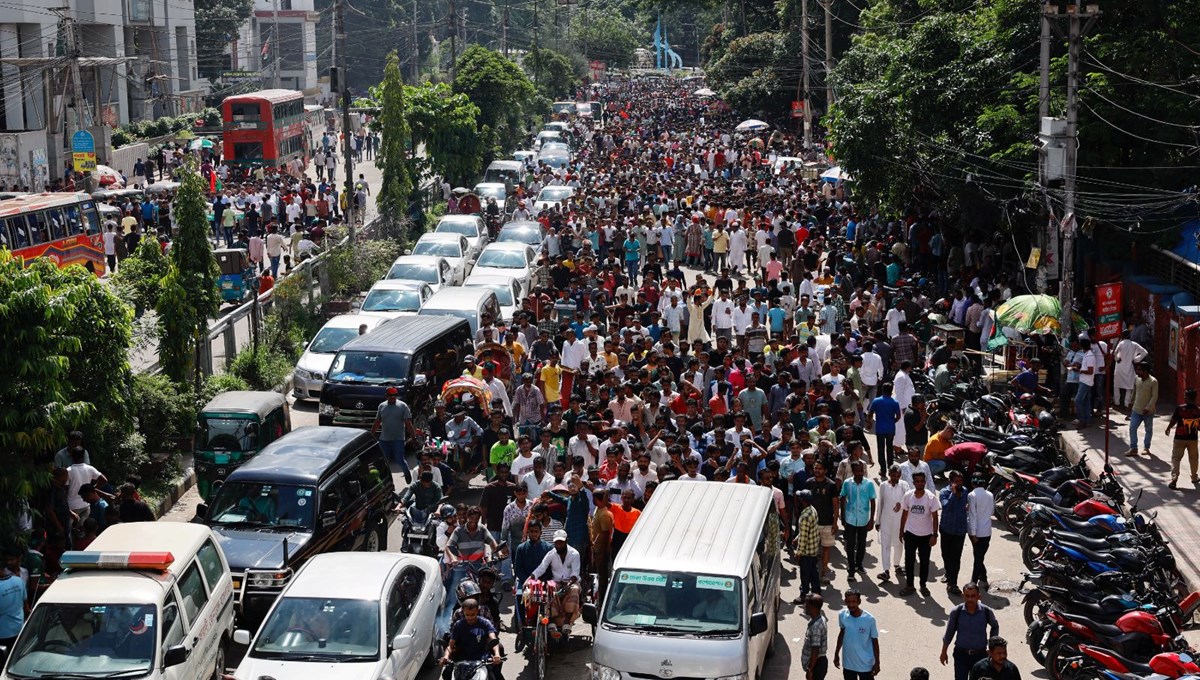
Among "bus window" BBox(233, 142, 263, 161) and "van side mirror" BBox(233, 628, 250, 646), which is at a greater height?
"bus window" BBox(233, 142, 263, 161)

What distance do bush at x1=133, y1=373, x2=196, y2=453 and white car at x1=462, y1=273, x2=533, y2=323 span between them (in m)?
7.50

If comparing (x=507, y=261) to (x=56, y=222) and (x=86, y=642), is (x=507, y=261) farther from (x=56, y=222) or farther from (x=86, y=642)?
(x=86, y=642)

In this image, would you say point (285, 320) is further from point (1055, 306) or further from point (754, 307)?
point (1055, 306)

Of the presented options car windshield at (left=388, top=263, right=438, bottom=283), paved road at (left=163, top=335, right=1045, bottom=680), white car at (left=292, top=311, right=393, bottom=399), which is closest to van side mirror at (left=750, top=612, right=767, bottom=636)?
paved road at (left=163, top=335, right=1045, bottom=680)

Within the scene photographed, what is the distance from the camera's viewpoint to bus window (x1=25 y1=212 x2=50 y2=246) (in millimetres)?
30967

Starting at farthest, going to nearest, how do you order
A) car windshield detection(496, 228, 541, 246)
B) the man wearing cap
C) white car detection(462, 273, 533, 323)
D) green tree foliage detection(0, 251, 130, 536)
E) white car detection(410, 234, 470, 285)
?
car windshield detection(496, 228, 541, 246), white car detection(410, 234, 470, 285), white car detection(462, 273, 533, 323), the man wearing cap, green tree foliage detection(0, 251, 130, 536)

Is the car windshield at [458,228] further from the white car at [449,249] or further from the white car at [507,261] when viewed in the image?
the white car at [507,261]

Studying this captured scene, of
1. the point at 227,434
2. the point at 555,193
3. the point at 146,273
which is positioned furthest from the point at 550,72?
the point at 227,434

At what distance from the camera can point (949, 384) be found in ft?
63.1

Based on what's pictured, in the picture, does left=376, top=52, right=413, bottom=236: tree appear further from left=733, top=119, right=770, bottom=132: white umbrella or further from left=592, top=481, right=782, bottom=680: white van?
left=592, top=481, right=782, bottom=680: white van

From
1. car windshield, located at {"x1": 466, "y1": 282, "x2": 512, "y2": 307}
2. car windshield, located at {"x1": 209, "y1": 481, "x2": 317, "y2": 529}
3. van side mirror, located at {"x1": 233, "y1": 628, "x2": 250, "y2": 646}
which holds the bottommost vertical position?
van side mirror, located at {"x1": 233, "y1": 628, "x2": 250, "y2": 646}

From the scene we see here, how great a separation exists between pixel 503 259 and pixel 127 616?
64.2 ft

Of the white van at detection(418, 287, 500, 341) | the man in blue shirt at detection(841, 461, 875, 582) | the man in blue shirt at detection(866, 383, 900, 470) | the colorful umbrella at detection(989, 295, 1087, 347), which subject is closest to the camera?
the man in blue shirt at detection(841, 461, 875, 582)

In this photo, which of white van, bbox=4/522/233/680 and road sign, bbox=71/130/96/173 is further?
road sign, bbox=71/130/96/173
